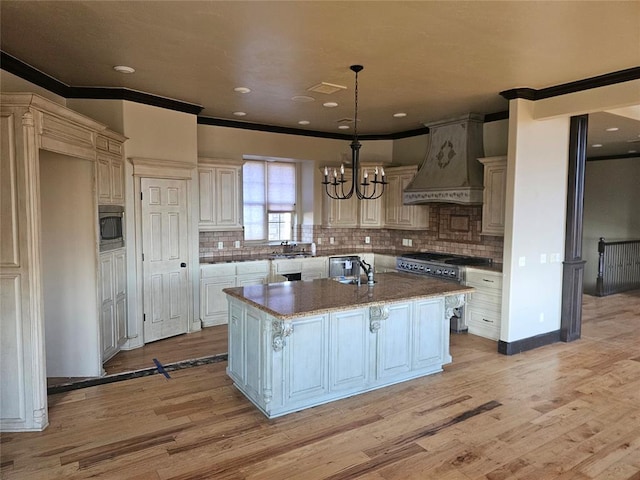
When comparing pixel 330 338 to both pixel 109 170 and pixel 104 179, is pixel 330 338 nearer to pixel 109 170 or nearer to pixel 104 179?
pixel 104 179

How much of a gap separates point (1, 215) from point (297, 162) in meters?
5.07

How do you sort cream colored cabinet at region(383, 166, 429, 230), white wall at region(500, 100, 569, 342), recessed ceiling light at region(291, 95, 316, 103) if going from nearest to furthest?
white wall at region(500, 100, 569, 342) → recessed ceiling light at region(291, 95, 316, 103) → cream colored cabinet at region(383, 166, 429, 230)

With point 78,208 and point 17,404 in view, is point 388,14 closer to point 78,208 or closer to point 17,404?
point 78,208

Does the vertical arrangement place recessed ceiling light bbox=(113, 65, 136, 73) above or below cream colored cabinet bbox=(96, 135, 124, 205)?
above

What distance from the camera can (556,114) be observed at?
4.71m

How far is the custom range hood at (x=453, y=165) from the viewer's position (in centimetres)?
588

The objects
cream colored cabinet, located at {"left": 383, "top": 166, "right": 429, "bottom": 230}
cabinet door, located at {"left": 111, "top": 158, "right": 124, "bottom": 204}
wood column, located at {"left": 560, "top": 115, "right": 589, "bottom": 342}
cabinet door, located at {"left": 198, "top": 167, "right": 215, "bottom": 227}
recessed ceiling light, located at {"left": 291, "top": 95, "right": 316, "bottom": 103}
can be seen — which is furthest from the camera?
cream colored cabinet, located at {"left": 383, "top": 166, "right": 429, "bottom": 230}

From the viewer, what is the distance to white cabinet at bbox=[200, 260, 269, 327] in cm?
591

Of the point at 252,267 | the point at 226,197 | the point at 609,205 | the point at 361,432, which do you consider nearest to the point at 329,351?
the point at 361,432

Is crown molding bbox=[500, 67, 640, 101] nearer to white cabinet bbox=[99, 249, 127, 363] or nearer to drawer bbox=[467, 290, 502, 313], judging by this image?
drawer bbox=[467, 290, 502, 313]

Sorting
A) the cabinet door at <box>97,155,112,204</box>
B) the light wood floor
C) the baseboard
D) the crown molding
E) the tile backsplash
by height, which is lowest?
the light wood floor

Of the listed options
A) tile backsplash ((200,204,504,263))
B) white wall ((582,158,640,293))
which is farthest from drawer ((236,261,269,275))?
white wall ((582,158,640,293))

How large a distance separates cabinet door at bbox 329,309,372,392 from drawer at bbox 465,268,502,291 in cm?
232

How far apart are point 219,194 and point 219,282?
49.6 inches
